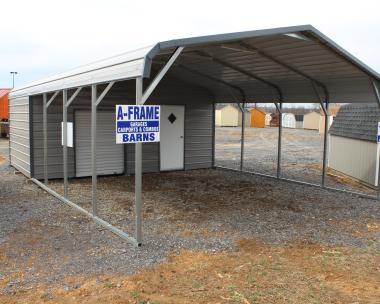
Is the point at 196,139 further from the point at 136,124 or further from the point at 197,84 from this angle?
the point at 136,124

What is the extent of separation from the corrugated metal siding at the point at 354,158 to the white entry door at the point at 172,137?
5.35 meters

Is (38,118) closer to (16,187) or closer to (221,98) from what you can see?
(16,187)

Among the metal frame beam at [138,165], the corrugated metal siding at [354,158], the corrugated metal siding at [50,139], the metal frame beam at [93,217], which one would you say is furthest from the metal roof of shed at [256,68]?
the corrugated metal siding at [354,158]

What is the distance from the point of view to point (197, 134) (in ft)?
43.5

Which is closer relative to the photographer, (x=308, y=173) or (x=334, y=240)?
(x=334, y=240)

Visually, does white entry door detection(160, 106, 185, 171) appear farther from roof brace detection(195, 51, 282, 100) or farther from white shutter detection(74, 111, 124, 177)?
roof brace detection(195, 51, 282, 100)

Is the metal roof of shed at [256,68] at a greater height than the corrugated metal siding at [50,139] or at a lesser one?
greater

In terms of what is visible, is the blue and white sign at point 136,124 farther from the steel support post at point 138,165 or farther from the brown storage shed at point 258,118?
the brown storage shed at point 258,118

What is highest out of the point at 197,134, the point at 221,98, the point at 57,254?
the point at 221,98

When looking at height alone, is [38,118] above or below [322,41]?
below

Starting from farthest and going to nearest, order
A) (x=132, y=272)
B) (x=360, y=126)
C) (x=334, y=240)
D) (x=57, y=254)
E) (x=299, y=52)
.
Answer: (x=360, y=126) → (x=299, y=52) → (x=334, y=240) → (x=57, y=254) → (x=132, y=272)

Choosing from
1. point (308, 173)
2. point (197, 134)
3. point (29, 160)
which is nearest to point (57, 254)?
point (29, 160)

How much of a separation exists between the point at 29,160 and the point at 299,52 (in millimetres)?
7216

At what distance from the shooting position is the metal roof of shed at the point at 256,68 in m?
6.28
